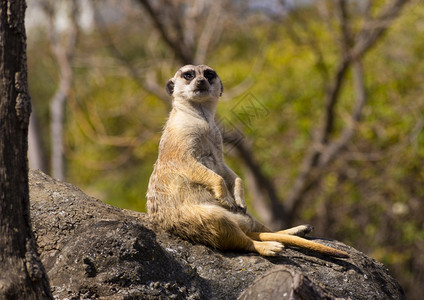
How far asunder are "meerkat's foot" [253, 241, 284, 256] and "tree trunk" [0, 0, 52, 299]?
1556mm

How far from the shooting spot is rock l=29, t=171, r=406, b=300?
3.17 metres

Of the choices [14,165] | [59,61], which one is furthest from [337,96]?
[14,165]

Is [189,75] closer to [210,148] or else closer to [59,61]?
[210,148]

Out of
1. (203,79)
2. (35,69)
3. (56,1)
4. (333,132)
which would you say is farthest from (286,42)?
(203,79)

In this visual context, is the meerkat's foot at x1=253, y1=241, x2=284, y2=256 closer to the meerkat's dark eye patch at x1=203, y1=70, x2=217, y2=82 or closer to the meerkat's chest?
the meerkat's chest

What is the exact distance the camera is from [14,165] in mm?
2559

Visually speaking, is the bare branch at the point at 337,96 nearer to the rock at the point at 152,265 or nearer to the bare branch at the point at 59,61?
the bare branch at the point at 59,61

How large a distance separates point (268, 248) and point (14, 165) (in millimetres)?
1780

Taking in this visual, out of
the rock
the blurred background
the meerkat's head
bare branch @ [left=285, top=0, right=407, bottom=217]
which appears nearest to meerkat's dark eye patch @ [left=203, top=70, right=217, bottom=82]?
the meerkat's head

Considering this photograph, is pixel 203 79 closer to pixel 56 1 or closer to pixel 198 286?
pixel 198 286

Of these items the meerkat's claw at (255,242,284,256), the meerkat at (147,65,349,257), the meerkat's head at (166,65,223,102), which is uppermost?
the meerkat's head at (166,65,223,102)

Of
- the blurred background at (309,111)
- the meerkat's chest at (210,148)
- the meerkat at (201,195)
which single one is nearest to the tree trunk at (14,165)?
the meerkat at (201,195)

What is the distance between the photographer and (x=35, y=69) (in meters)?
14.4

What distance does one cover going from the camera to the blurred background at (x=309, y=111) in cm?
881
